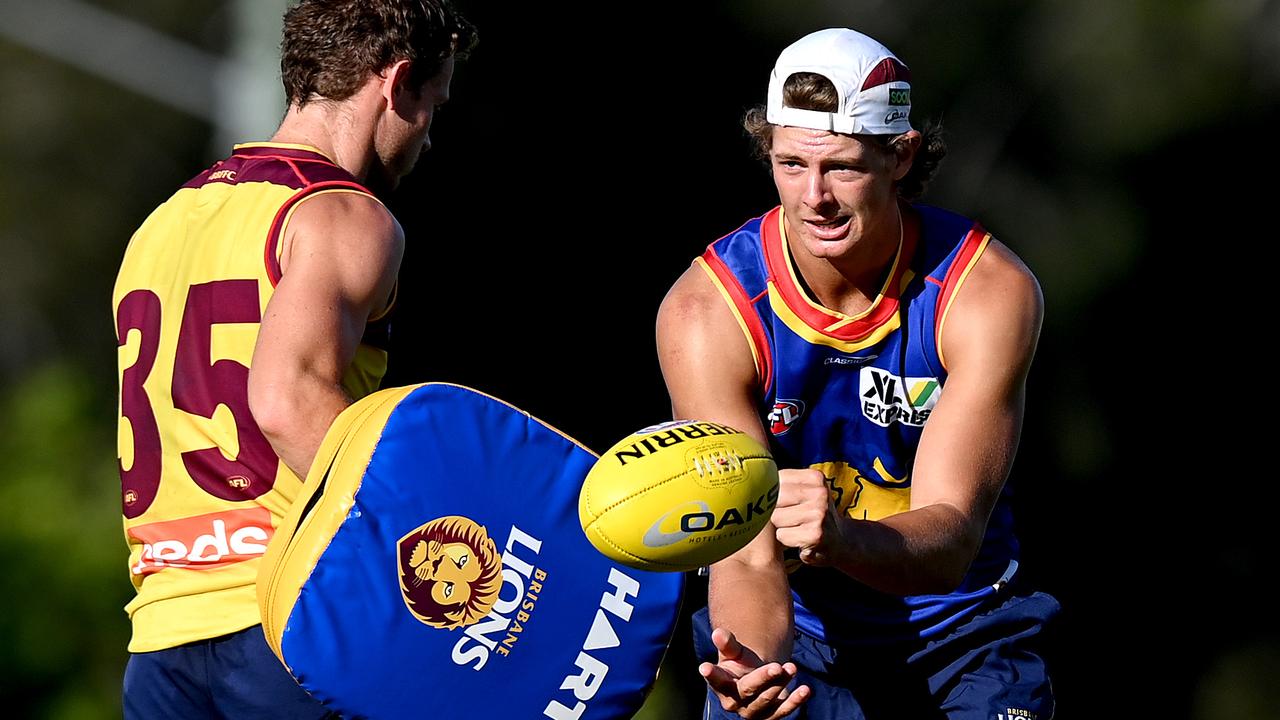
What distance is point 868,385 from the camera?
383cm

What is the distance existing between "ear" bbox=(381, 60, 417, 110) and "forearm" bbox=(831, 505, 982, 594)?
1.34m

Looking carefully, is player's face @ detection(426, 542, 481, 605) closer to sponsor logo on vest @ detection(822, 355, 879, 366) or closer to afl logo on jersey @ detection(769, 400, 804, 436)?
afl logo on jersey @ detection(769, 400, 804, 436)

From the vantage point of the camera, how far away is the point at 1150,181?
32.6ft

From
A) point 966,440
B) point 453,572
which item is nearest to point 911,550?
point 966,440

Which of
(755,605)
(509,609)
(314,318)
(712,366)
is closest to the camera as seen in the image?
(314,318)

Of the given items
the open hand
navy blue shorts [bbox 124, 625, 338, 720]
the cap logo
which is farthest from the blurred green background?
the open hand

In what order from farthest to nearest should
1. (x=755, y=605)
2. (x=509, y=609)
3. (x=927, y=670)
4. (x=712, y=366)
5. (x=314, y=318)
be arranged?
(x=927, y=670) < (x=712, y=366) < (x=755, y=605) < (x=509, y=609) < (x=314, y=318)

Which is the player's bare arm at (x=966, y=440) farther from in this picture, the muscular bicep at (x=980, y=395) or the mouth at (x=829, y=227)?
the mouth at (x=829, y=227)

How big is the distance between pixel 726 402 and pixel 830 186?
20.4 inches

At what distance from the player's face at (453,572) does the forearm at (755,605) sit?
593mm

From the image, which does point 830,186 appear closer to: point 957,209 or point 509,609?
point 509,609

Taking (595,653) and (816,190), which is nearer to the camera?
(595,653)

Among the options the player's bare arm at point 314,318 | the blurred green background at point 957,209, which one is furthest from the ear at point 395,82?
the blurred green background at point 957,209

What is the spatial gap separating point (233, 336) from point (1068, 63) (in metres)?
7.51
